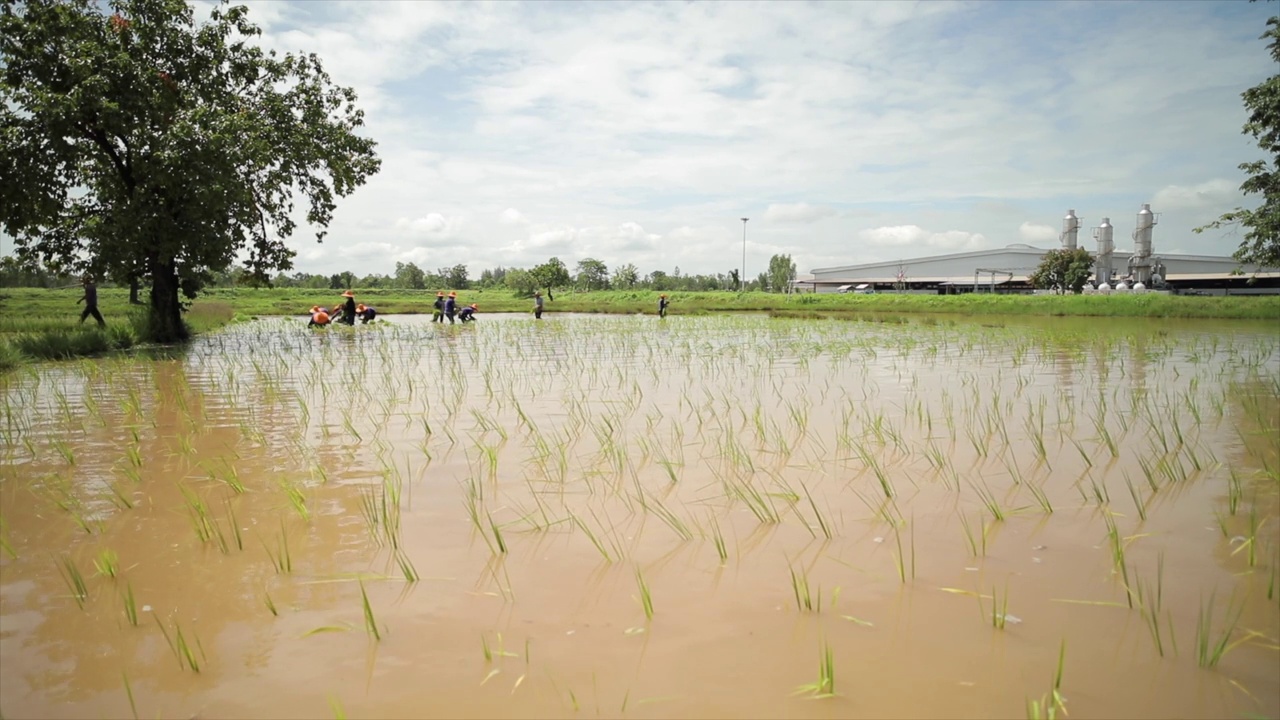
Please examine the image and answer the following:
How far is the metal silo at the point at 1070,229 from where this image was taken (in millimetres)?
70713

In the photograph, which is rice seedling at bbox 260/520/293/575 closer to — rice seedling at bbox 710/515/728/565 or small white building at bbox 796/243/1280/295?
rice seedling at bbox 710/515/728/565

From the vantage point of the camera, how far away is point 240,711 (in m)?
2.52

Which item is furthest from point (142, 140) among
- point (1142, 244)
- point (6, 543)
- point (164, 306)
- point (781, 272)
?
point (781, 272)

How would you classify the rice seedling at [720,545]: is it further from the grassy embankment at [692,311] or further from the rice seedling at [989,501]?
the grassy embankment at [692,311]

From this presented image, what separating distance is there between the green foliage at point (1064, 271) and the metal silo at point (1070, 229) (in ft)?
42.5

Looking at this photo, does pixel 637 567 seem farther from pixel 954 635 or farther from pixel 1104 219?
pixel 1104 219

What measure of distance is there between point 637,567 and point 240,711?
1.87 meters

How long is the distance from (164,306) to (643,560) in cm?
2002

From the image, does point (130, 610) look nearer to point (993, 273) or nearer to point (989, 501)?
point (989, 501)

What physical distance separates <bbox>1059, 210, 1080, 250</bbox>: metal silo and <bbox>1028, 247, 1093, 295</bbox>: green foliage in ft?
42.5

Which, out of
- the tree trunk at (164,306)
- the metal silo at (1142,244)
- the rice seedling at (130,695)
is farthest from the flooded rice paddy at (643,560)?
the metal silo at (1142,244)

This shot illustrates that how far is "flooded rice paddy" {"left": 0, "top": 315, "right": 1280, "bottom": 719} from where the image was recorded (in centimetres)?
266

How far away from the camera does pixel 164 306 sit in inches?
747

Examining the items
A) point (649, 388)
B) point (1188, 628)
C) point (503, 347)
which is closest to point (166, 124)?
Answer: point (503, 347)
